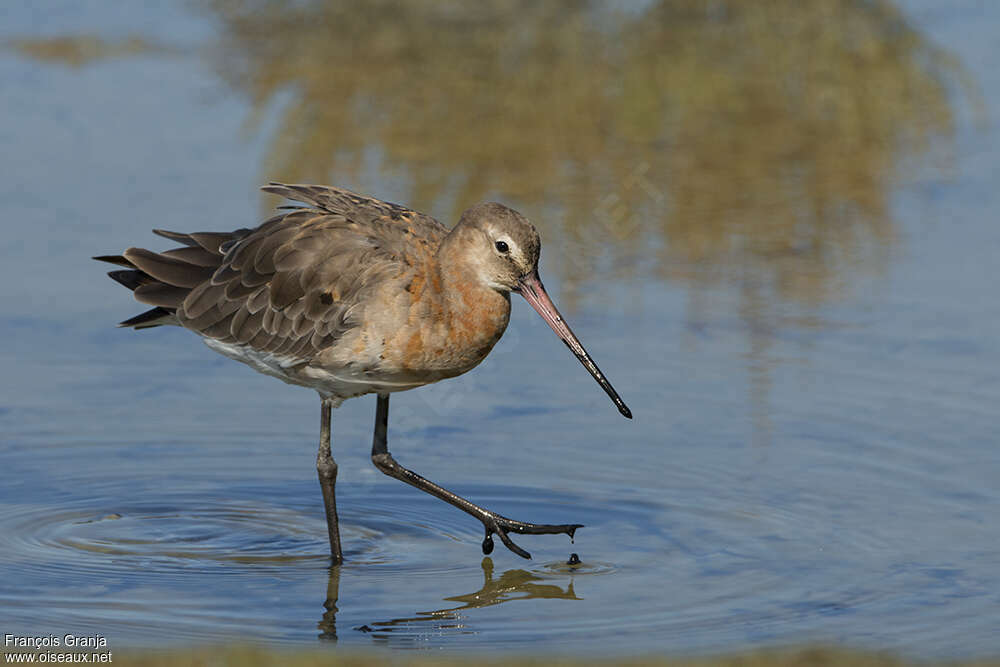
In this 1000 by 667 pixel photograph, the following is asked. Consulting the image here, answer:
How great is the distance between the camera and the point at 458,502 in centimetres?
730

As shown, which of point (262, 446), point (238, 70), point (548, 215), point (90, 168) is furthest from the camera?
point (238, 70)

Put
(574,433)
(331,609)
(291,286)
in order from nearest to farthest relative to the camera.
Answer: (331,609), (291,286), (574,433)

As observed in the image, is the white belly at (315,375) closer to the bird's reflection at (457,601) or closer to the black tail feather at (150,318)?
the black tail feather at (150,318)

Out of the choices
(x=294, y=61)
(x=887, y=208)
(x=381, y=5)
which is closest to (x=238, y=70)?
(x=294, y=61)

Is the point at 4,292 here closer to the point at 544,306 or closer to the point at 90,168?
the point at 90,168

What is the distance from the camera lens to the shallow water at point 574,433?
21.2 ft

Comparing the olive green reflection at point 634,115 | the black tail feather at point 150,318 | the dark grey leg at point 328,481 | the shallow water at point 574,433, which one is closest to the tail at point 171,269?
the black tail feather at point 150,318

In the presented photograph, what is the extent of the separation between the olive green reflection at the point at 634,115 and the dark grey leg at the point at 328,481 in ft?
8.37

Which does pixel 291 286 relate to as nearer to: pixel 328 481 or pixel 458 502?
pixel 328 481

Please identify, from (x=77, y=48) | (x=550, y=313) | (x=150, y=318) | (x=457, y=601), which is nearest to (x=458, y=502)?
(x=457, y=601)

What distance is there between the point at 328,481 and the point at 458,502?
1.83ft

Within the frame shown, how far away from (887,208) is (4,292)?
18.2 ft

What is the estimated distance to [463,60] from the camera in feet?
47.2

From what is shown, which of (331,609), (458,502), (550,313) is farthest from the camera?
(458,502)
